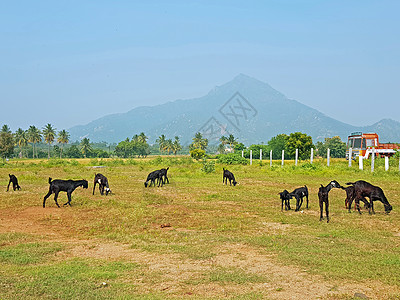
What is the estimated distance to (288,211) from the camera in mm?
16422

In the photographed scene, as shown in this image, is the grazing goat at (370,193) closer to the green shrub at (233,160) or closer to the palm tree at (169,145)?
the green shrub at (233,160)

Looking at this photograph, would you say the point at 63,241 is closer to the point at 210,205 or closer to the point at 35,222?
the point at 35,222

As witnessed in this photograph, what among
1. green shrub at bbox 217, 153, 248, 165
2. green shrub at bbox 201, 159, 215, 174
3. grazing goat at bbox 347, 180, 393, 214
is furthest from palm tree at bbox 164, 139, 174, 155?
grazing goat at bbox 347, 180, 393, 214

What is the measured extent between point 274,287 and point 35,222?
10.6m

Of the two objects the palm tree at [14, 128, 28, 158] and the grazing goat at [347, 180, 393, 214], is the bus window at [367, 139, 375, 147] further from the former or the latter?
the palm tree at [14, 128, 28, 158]

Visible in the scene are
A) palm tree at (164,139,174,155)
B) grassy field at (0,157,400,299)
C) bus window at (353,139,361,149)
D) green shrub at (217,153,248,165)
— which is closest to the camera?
grassy field at (0,157,400,299)

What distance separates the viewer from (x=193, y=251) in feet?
32.9

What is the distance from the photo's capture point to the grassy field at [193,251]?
7352mm

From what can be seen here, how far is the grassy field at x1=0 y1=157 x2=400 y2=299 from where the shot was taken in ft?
24.1

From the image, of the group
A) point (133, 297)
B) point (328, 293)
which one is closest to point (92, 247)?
point (133, 297)

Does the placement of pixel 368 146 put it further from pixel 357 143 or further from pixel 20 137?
pixel 20 137

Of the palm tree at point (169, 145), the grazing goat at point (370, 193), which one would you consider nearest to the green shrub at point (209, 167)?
the grazing goat at point (370, 193)

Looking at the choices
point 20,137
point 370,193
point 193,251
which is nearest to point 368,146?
point 370,193

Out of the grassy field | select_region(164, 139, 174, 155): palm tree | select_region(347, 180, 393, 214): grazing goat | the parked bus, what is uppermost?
select_region(164, 139, 174, 155): palm tree
